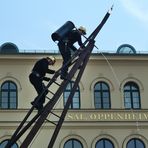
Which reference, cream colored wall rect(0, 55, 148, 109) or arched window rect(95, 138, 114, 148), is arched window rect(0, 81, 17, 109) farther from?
arched window rect(95, 138, 114, 148)

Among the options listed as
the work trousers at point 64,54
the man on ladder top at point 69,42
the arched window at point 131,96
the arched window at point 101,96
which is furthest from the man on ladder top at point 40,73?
the arched window at point 131,96

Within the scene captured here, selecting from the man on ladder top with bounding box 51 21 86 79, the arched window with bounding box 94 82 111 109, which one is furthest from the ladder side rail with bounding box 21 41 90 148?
the arched window with bounding box 94 82 111 109

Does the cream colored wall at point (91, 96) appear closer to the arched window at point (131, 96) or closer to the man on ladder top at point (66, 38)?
the arched window at point (131, 96)

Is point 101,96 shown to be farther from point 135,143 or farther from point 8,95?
point 8,95

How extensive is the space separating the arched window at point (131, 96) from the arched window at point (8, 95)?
6.32 meters

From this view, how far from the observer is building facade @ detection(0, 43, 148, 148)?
3219cm

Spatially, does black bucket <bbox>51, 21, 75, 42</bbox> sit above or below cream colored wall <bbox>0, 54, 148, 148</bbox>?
below

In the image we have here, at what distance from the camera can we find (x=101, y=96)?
33.7m

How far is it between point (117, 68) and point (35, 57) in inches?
189

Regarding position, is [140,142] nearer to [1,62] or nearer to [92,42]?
[1,62]

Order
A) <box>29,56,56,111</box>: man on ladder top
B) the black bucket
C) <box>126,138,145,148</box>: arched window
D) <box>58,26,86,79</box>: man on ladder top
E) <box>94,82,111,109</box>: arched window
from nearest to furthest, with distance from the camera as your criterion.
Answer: <box>29,56,56,111</box>: man on ladder top
the black bucket
<box>58,26,86,79</box>: man on ladder top
<box>126,138,145,148</box>: arched window
<box>94,82,111,109</box>: arched window

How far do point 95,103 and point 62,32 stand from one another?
1810cm

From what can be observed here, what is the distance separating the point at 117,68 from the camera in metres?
34.2

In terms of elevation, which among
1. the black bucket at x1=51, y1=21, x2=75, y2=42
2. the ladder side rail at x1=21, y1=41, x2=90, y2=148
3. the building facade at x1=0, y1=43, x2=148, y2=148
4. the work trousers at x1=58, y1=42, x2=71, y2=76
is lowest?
the ladder side rail at x1=21, y1=41, x2=90, y2=148
